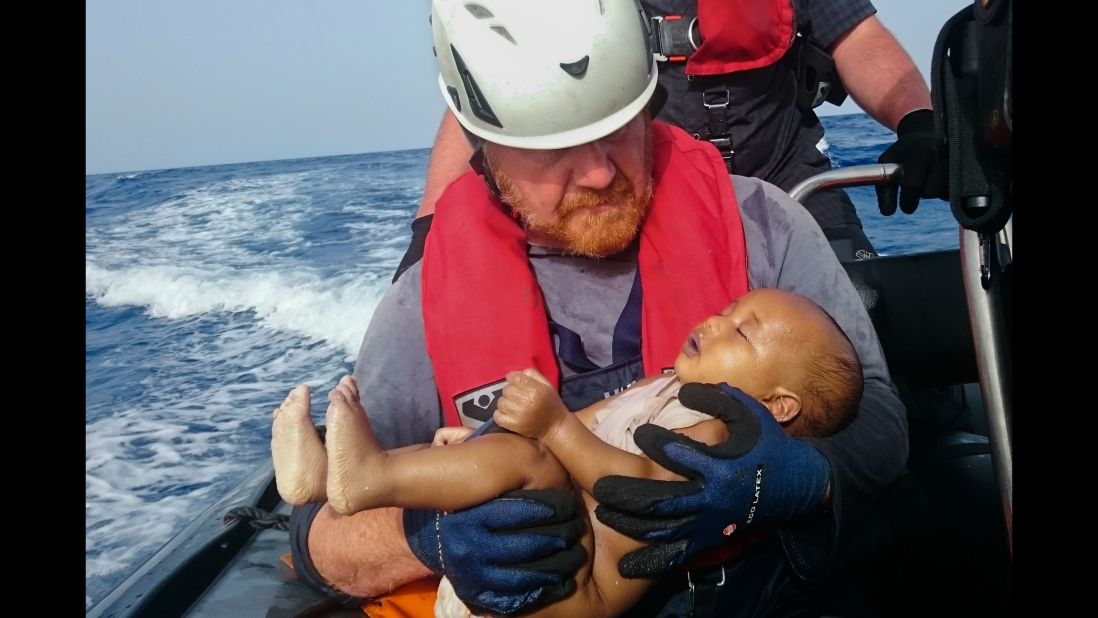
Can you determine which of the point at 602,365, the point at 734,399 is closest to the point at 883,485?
the point at 734,399

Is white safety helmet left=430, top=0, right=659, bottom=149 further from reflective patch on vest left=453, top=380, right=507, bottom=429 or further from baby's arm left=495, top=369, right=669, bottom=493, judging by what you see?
baby's arm left=495, top=369, right=669, bottom=493

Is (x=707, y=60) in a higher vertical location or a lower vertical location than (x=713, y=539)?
higher

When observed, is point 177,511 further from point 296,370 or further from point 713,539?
point 713,539

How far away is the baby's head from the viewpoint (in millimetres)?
1917

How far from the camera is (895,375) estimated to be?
102 inches

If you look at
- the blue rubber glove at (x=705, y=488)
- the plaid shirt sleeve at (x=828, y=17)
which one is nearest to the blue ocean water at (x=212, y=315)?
the blue rubber glove at (x=705, y=488)

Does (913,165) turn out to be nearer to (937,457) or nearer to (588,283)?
(937,457)

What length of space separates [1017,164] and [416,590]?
1.45 m

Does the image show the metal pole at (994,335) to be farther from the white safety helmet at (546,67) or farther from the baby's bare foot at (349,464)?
the baby's bare foot at (349,464)

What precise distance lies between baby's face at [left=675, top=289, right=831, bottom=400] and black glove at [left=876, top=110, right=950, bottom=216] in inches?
21.9

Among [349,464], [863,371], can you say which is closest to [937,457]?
[863,371]

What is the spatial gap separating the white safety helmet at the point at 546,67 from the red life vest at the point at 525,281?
0.79 feet

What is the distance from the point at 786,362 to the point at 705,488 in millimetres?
450
